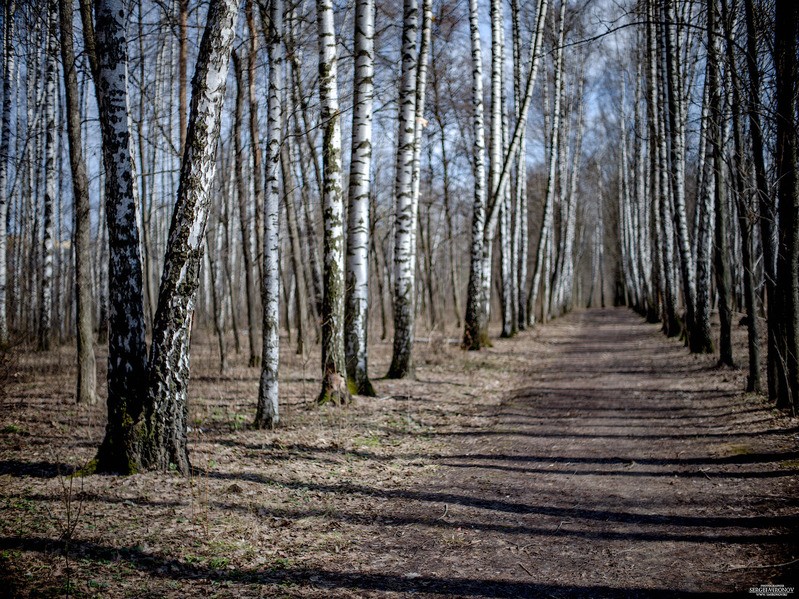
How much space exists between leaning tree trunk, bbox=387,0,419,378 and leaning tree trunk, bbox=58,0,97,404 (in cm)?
526

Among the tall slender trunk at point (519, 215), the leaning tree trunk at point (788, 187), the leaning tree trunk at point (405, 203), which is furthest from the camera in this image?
the tall slender trunk at point (519, 215)

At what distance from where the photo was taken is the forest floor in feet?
11.9

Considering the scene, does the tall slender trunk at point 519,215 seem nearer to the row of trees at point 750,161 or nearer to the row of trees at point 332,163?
the row of trees at point 332,163

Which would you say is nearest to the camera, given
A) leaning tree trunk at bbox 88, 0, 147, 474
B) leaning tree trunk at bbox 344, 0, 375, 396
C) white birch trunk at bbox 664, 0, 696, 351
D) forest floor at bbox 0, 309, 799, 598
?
forest floor at bbox 0, 309, 799, 598

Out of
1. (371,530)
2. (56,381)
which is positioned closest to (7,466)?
(371,530)

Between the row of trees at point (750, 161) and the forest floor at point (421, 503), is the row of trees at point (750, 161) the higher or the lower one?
the higher one

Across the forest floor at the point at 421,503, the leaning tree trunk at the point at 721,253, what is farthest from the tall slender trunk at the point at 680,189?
the forest floor at the point at 421,503

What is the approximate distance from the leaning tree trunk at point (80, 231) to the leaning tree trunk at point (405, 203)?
5260 mm

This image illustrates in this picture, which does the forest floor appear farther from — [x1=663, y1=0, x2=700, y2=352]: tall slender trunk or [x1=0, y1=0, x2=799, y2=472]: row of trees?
[x1=663, y1=0, x2=700, y2=352]: tall slender trunk

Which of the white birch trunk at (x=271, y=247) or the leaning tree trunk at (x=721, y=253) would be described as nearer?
the white birch trunk at (x=271, y=247)

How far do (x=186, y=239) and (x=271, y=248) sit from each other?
2.06m

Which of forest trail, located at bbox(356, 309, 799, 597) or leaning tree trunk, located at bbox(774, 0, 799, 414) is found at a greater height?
leaning tree trunk, located at bbox(774, 0, 799, 414)

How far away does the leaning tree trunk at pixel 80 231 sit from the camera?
8.67m

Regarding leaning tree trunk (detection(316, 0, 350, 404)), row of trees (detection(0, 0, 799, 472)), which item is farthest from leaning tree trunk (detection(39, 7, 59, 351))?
leaning tree trunk (detection(316, 0, 350, 404))
